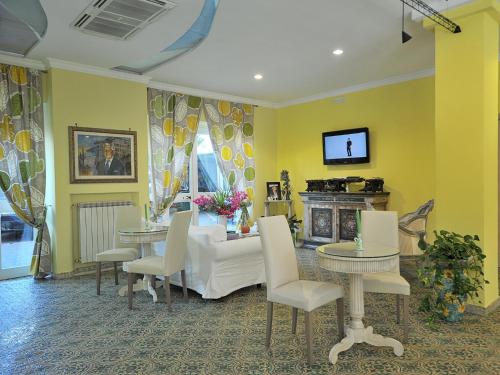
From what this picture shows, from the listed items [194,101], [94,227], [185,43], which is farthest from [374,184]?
[94,227]

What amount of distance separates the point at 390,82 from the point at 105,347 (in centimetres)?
567

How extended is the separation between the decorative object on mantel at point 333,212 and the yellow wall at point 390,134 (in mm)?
427

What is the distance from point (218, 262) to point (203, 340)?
100 centimetres

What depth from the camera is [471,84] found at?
143 inches

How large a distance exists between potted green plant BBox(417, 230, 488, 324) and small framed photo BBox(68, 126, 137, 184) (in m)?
4.29

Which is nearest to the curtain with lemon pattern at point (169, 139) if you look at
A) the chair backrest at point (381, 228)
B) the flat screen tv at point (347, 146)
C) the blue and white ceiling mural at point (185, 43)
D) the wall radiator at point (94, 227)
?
the blue and white ceiling mural at point (185, 43)

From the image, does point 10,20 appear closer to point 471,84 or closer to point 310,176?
point 471,84

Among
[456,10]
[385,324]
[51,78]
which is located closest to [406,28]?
[456,10]

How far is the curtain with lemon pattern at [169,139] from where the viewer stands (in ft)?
20.7

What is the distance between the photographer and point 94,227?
5.45 m

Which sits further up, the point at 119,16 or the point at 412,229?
the point at 119,16

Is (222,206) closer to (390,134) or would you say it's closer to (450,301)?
(450,301)

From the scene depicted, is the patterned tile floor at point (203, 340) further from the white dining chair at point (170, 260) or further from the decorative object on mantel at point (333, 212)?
the decorative object on mantel at point (333, 212)

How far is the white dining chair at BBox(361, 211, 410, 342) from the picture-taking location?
9.98 ft
